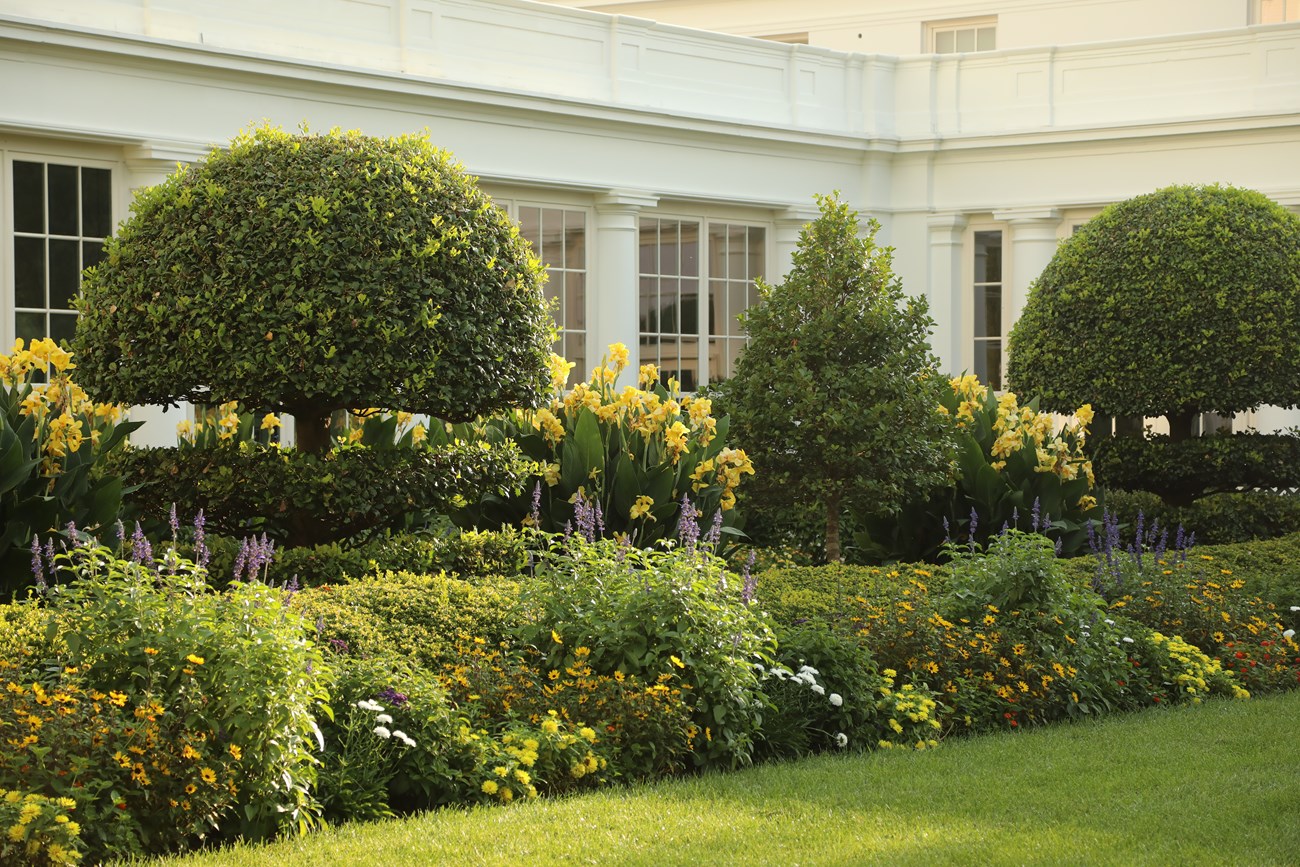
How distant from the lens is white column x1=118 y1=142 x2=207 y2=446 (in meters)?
13.2

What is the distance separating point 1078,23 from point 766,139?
8907mm

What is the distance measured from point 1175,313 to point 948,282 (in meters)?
6.56

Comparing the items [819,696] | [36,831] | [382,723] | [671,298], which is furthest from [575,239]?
[36,831]

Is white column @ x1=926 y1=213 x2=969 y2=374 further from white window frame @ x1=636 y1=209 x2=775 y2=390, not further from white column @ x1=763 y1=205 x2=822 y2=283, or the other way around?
white window frame @ x1=636 y1=209 x2=775 y2=390

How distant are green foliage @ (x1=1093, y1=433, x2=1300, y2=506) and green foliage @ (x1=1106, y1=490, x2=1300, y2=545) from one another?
0.22 m

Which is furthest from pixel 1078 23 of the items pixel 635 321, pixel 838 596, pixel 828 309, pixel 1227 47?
pixel 838 596

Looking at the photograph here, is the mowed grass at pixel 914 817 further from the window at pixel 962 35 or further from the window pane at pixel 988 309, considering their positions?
the window at pixel 962 35

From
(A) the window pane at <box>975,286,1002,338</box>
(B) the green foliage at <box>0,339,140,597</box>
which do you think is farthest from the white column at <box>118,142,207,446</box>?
(A) the window pane at <box>975,286,1002,338</box>

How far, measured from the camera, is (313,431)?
855 centimetres

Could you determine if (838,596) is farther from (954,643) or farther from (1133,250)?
(1133,250)

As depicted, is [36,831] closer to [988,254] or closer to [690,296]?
[690,296]

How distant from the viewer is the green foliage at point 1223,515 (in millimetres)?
12164

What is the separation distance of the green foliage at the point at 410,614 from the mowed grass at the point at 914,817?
112cm

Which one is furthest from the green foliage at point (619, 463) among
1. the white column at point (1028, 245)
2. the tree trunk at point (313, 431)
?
the white column at point (1028, 245)
